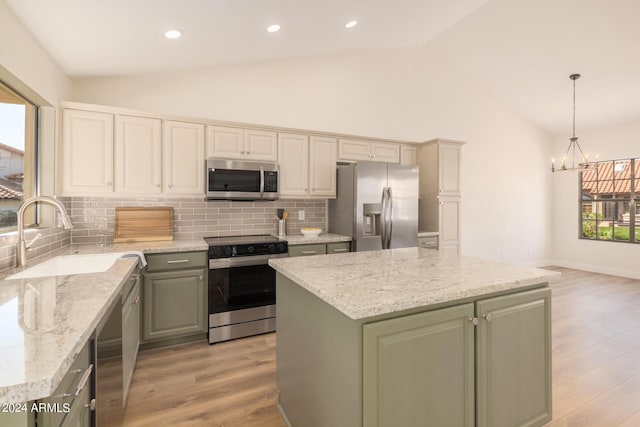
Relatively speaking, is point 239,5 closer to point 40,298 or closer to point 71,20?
point 71,20

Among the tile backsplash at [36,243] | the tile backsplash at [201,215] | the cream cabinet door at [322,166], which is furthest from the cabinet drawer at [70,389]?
the cream cabinet door at [322,166]

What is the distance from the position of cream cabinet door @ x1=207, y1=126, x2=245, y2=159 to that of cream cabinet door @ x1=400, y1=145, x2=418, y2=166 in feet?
7.71

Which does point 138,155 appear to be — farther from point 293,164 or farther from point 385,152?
point 385,152

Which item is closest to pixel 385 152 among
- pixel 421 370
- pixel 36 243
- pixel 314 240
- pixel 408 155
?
pixel 408 155

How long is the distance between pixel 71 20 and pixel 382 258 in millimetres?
2619

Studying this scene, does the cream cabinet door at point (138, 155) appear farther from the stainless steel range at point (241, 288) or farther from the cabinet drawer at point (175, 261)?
the stainless steel range at point (241, 288)

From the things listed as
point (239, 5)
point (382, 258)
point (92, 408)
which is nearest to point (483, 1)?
point (239, 5)

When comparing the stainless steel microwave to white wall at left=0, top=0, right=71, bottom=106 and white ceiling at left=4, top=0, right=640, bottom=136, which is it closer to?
white ceiling at left=4, top=0, right=640, bottom=136

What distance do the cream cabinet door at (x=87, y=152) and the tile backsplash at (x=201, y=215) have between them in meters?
0.33

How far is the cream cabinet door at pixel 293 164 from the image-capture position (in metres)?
3.71

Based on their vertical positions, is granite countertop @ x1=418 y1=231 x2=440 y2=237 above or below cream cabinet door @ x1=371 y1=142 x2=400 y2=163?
below

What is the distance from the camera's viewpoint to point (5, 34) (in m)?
1.84

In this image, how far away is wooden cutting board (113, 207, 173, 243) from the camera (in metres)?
3.17

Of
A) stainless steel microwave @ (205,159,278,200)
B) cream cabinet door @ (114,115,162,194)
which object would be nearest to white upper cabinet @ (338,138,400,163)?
stainless steel microwave @ (205,159,278,200)
